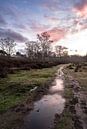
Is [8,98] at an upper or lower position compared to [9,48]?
lower

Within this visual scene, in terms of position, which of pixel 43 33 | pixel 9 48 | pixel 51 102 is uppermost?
pixel 43 33

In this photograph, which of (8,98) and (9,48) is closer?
(8,98)

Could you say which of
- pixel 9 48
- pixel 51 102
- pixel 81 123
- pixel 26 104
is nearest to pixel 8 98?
pixel 26 104

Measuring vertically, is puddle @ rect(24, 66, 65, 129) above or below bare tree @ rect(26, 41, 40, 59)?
below

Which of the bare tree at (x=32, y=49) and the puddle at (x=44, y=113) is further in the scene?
the bare tree at (x=32, y=49)

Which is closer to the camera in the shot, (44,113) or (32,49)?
(44,113)

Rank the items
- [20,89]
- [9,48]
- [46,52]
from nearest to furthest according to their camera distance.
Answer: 1. [20,89]
2. [9,48]
3. [46,52]

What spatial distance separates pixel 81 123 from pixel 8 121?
4104 millimetres

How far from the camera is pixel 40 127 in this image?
461 inches

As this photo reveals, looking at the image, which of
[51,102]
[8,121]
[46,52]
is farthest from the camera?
[46,52]

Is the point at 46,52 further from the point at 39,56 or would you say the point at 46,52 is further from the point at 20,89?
the point at 20,89

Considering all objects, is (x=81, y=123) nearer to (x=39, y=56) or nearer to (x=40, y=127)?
(x=40, y=127)

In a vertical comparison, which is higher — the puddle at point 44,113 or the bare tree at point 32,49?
the bare tree at point 32,49

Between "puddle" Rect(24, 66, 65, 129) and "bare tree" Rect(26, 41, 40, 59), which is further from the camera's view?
"bare tree" Rect(26, 41, 40, 59)
